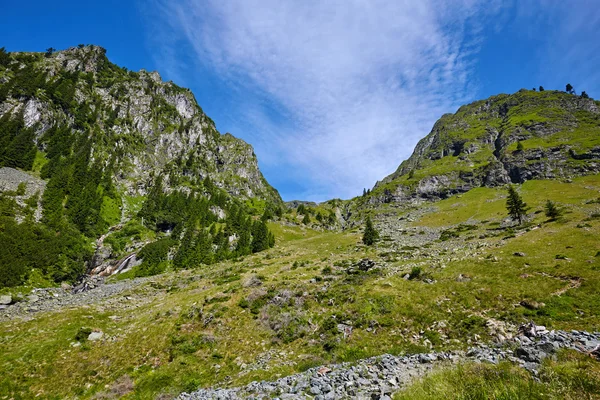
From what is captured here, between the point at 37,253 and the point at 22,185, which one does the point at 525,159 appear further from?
the point at 22,185

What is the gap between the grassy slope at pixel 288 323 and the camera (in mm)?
16594

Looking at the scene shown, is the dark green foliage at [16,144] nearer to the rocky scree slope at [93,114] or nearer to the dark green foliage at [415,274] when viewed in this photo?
the rocky scree slope at [93,114]

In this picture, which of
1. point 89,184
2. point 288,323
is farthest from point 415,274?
point 89,184

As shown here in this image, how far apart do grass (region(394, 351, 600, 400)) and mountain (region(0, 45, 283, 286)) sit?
A: 59.5m

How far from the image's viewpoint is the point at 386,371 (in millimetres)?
11664

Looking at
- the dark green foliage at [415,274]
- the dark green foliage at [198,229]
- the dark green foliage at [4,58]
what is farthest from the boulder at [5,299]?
the dark green foliage at [4,58]

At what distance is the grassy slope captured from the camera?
16594 mm

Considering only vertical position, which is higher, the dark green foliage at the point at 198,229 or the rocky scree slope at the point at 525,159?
the rocky scree slope at the point at 525,159

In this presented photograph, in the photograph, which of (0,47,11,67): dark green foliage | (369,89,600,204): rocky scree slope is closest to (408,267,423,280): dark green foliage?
(369,89,600,204): rocky scree slope

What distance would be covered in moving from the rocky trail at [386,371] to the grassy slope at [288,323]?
2.45 meters

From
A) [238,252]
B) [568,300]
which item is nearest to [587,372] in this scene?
[568,300]

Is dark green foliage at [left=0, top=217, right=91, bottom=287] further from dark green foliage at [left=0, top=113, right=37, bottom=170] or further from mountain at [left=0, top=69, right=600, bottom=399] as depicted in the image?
dark green foliage at [left=0, top=113, right=37, bottom=170]

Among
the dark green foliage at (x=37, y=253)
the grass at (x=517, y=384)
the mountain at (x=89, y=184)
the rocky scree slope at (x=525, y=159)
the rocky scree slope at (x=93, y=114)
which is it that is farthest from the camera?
the rocky scree slope at (x=525, y=159)

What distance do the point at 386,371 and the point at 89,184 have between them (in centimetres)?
12544
